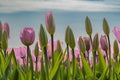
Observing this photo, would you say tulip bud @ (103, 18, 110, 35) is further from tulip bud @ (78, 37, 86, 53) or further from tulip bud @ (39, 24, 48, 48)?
tulip bud @ (39, 24, 48, 48)

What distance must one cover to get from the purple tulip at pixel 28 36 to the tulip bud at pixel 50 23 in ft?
0.25

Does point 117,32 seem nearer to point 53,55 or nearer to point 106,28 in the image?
point 106,28

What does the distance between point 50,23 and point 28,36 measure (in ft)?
0.38

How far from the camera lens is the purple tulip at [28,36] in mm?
1603

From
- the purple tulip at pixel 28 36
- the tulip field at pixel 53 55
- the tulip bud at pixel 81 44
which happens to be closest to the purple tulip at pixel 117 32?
the tulip field at pixel 53 55

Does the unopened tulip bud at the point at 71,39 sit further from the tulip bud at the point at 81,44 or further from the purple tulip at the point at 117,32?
the purple tulip at the point at 117,32

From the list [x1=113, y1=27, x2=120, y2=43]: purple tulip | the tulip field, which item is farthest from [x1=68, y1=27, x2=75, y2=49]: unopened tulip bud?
[x1=113, y1=27, x2=120, y2=43]: purple tulip

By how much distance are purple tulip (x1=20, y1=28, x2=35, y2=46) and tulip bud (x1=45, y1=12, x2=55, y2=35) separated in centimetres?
7

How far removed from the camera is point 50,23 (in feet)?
5.32

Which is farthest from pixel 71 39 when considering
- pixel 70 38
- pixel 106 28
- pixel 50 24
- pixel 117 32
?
pixel 117 32

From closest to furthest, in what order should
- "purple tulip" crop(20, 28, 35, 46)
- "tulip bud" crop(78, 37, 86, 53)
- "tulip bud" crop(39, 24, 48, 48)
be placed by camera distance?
"tulip bud" crop(39, 24, 48, 48) < "purple tulip" crop(20, 28, 35, 46) < "tulip bud" crop(78, 37, 86, 53)

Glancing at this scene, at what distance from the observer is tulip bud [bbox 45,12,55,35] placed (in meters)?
1.61

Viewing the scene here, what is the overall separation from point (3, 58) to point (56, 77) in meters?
0.32

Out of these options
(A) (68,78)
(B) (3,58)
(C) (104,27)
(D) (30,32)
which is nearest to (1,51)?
(B) (3,58)
